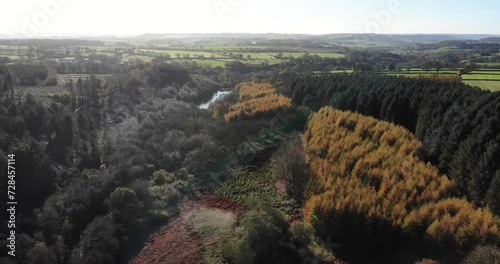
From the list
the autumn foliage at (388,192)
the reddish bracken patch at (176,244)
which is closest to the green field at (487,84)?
the autumn foliage at (388,192)

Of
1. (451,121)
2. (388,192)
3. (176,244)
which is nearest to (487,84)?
(451,121)

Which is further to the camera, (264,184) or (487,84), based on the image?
(487,84)

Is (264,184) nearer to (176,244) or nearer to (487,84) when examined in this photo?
(176,244)

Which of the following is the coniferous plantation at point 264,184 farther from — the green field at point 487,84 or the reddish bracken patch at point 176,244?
the green field at point 487,84

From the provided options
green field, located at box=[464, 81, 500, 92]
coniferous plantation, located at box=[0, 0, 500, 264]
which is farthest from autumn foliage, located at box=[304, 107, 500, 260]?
green field, located at box=[464, 81, 500, 92]

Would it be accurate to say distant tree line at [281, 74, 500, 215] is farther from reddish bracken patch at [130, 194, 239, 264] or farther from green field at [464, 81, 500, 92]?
reddish bracken patch at [130, 194, 239, 264]

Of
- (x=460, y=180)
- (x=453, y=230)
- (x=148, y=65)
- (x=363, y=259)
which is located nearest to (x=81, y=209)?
(x=363, y=259)

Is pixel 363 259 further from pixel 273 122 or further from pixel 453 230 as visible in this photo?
pixel 273 122
